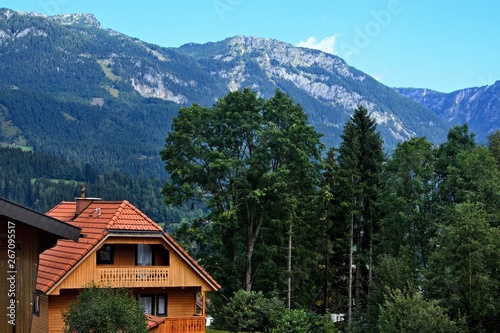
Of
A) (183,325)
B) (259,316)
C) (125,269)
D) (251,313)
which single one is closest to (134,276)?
(125,269)

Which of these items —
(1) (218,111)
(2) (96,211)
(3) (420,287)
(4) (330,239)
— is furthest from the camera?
(4) (330,239)

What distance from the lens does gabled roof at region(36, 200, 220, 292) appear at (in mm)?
32094

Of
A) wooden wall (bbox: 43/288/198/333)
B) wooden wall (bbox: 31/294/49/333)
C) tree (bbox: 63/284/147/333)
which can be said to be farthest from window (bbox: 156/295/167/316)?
tree (bbox: 63/284/147/333)

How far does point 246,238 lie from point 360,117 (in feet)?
47.2

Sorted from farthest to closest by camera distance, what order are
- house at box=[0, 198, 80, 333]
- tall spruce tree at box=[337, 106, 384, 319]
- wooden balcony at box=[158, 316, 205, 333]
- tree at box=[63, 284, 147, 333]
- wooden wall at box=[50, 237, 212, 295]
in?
tall spruce tree at box=[337, 106, 384, 319] → wooden wall at box=[50, 237, 212, 295] → wooden balcony at box=[158, 316, 205, 333] → tree at box=[63, 284, 147, 333] → house at box=[0, 198, 80, 333]

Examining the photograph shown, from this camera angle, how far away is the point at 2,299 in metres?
14.9

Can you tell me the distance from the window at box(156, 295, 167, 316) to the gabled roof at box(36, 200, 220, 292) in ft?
7.79

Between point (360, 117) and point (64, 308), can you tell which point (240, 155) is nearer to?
point (360, 117)

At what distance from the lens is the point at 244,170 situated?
1881 inches

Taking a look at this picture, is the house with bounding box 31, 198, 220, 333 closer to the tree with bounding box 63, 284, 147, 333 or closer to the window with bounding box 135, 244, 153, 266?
the window with bounding box 135, 244, 153, 266

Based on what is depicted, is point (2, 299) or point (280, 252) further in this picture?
point (280, 252)

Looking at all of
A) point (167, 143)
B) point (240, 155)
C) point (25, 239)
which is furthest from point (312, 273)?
point (25, 239)

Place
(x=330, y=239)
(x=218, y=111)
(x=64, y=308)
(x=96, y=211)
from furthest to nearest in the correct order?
(x=330, y=239)
(x=218, y=111)
(x=96, y=211)
(x=64, y=308)

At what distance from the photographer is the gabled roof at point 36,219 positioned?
14.5 meters
